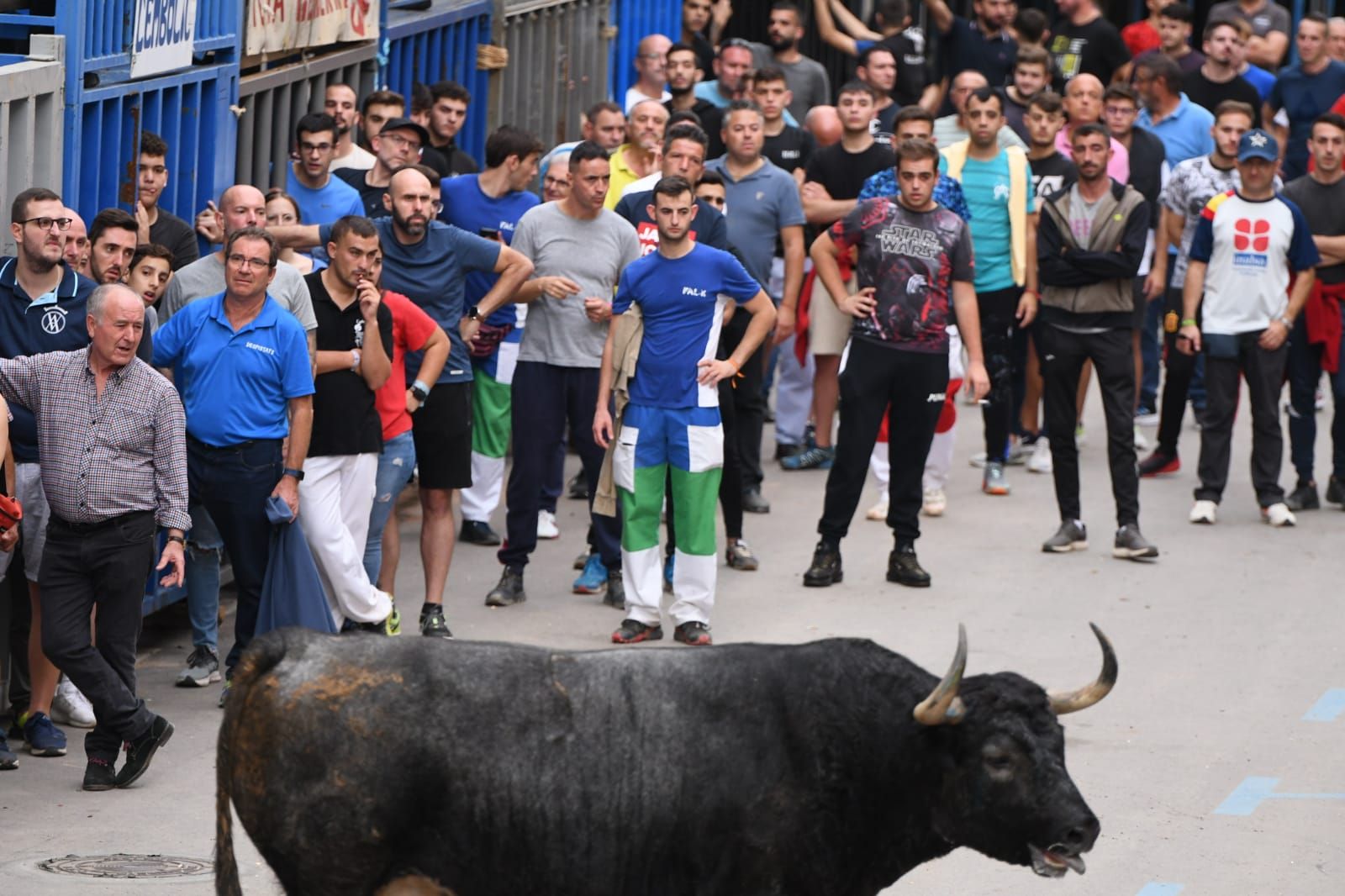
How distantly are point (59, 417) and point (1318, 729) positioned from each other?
5502 millimetres

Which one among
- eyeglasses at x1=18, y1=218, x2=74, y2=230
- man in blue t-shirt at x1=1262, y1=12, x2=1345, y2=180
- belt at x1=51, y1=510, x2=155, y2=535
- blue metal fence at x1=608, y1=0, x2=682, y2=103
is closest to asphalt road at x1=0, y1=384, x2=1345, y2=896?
belt at x1=51, y1=510, x2=155, y2=535

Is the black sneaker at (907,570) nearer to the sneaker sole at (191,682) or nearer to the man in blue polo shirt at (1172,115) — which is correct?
the sneaker sole at (191,682)

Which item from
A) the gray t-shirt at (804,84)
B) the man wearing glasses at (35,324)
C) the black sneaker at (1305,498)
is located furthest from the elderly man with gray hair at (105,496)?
the gray t-shirt at (804,84)

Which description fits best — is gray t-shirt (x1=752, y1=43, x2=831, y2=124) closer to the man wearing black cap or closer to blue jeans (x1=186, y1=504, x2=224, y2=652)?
the man wearing black cap

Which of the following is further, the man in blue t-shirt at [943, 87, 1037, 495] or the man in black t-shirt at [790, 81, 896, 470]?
the man in black t-shirt at [790, 81, 896, 470]

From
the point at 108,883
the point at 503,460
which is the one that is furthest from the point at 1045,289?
the point at 108,883

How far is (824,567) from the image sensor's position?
11.4 m

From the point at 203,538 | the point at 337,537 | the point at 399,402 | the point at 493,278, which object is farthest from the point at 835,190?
the point at 203,538

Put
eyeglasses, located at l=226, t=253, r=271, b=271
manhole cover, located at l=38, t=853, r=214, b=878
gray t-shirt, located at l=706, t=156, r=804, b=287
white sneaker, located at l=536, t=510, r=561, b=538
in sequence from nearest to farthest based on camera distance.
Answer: manhole cover, located at l=38, t=853, r=214, b=878 → eyeglasses, located at l=226, t=253, r=271, b=271 → white sneaker, located at l=536, t=510, r=561, b=538 → gray t-shirt, located at l=706, t=156, r=804, b=287

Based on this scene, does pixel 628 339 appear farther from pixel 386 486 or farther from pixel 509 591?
pixel 509 591

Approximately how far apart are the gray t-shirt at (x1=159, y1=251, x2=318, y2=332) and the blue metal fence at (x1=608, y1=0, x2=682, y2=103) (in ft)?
30.7

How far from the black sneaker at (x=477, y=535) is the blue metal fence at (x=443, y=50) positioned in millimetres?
3338

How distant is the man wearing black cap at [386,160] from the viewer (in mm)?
11891

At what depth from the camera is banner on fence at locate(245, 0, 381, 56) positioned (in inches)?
460
